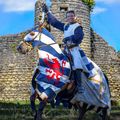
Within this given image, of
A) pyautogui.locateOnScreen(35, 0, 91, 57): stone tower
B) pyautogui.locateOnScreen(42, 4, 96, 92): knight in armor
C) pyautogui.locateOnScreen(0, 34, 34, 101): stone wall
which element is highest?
pyautogui.locateOnScreen(35, 0, 91, 57): stone tower

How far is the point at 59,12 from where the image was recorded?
27188 millimetres

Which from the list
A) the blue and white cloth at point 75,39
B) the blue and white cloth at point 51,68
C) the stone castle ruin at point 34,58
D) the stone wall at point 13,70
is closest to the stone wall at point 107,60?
the stone castle ruin at point 34,58

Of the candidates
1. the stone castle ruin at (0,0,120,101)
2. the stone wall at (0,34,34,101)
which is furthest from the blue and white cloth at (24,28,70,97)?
the stone wall at (0,34,34,101)

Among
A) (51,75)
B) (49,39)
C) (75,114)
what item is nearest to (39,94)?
(51,75)

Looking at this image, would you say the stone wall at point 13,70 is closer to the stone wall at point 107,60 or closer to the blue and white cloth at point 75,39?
the stone wall at point 107,60

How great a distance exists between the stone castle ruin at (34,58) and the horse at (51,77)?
614 inches

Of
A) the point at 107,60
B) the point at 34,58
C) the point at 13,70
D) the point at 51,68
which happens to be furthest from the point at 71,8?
the point at 51,68

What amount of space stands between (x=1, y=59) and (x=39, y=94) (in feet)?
57.3

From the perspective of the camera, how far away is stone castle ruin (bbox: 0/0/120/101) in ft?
89.3

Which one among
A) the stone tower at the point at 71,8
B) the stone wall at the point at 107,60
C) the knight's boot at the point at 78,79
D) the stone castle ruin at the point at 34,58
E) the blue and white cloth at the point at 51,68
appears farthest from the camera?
the stone wall at the point at 107,60

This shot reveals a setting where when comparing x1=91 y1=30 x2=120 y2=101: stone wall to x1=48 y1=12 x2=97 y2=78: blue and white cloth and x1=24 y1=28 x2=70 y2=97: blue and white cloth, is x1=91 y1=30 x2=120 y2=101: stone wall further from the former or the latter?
x1=24 y1=28 x2=70 y2=97: blue and white cloth

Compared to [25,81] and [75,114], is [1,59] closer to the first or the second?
[25,81]

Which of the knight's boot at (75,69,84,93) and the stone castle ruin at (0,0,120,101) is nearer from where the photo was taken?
the knight's boot at (75,69,84,93)

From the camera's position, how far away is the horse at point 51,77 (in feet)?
33.6
